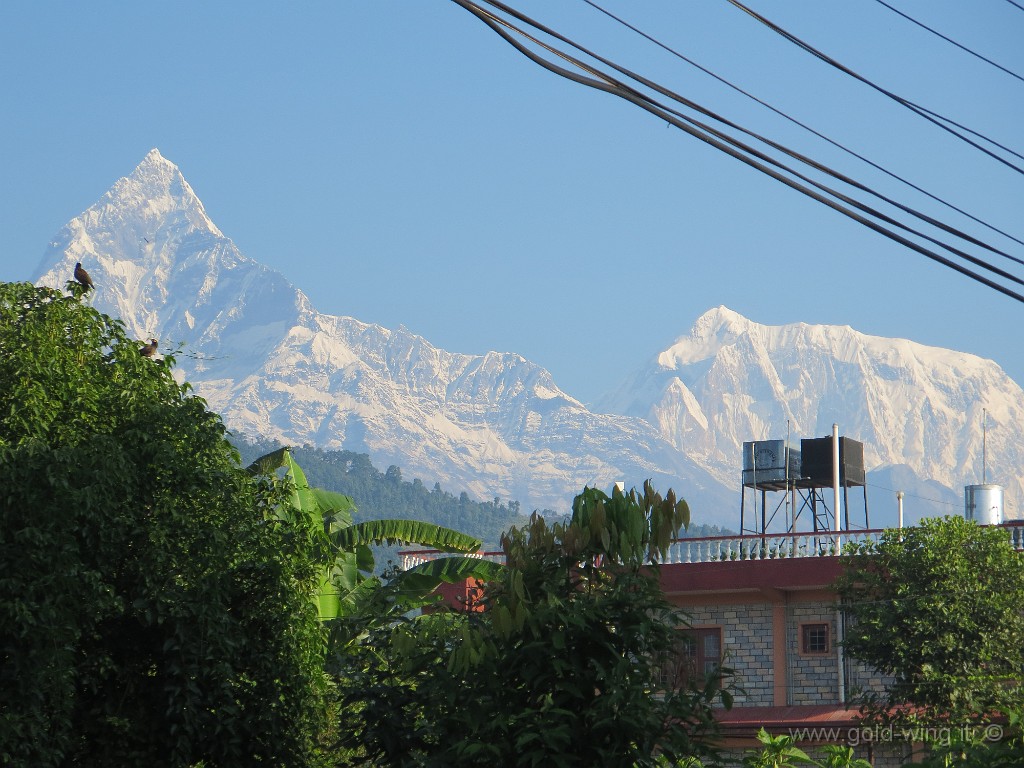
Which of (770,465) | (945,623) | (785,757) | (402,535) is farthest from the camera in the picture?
(770,465)

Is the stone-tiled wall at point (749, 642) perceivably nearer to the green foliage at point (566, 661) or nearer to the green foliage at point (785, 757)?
the green foliage at point (785, 757)

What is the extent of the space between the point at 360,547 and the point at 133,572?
10.3 meters

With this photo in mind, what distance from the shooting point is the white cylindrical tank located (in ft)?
100

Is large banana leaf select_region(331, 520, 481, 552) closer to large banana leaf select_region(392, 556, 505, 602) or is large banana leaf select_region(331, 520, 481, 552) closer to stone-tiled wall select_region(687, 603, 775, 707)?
large banana leaf select_region(392, 556, 505, 602)

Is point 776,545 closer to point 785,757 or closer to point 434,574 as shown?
point 434,574

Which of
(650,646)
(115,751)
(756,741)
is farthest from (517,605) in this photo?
(756,741)

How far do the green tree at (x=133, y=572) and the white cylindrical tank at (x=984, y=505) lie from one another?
2058 cm

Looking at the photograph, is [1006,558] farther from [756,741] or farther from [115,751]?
[115,751]

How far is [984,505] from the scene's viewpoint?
101 ft

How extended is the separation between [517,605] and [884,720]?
13.8 m

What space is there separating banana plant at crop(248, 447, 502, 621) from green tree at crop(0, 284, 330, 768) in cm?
692

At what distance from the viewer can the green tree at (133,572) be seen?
11.6m

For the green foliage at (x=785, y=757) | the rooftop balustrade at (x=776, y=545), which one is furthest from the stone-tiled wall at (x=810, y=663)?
the green foliage at (x=785, y=757)

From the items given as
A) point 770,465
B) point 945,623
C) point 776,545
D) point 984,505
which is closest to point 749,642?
point 776,545
